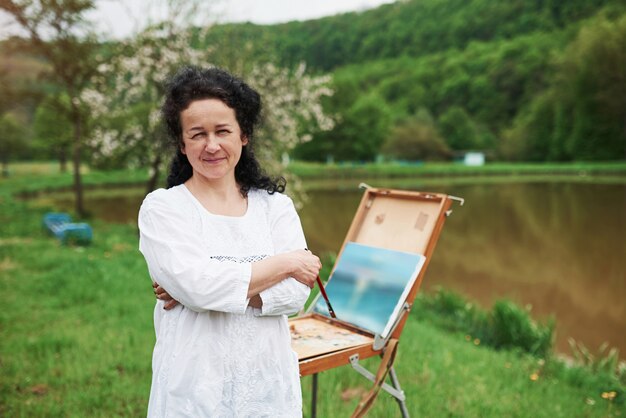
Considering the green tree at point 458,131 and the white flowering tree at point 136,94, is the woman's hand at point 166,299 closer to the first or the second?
the white flowering tree at point 136,94

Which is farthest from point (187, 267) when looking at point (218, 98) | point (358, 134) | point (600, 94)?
point (358, 134)

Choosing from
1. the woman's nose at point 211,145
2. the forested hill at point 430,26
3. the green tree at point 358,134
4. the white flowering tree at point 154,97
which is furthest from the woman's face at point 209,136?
the forested hill at point 430,26

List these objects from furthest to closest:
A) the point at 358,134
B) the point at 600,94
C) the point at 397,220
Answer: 1. the point at 358,134
2. the point at 600,94
3. the point at 397,220

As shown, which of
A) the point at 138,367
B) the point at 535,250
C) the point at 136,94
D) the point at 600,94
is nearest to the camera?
the point at 138,367

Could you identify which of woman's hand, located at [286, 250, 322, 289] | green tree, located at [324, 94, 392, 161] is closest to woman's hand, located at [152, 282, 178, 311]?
woman's hand, located at [286, 250, 322, 289]

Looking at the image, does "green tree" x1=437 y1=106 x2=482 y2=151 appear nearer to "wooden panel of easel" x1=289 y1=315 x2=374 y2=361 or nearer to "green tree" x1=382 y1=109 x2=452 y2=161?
"green tree" x1=382 y1=109 x2=452 y2=161

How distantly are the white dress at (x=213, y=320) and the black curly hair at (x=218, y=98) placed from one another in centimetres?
18

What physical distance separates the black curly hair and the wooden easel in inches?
30.2

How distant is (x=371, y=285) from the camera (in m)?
2.85

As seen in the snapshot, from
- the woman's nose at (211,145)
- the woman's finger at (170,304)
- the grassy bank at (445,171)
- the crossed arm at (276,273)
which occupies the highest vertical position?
the woman's nose at (211,145)

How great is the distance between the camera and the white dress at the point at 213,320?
1705 mm

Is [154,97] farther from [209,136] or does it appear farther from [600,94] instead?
[600,94]

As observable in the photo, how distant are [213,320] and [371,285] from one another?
4.06ft

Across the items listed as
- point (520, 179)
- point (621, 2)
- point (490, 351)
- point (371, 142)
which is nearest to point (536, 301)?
point (490, 351)
